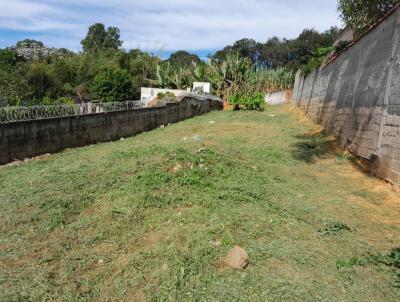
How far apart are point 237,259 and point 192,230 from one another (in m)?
0.99

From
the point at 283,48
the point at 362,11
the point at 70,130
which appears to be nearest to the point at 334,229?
the point at 70,130

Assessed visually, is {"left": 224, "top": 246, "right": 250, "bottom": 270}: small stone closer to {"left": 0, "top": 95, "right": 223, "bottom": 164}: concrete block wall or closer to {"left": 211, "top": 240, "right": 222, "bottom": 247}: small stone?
{"left": 211, "top": 240, "right": 222, "bottom": 247}: small stone

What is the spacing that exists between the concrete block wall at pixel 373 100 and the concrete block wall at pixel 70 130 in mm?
7421

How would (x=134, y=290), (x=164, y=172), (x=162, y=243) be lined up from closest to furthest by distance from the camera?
(x=134, y=290) → (x=162, y=243) → (x=164, y=172)

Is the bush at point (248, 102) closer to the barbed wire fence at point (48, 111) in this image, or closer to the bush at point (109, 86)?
the bush at point (109, 86)

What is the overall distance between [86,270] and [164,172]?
306 centimetres

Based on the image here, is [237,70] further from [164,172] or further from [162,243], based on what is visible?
[162,243]

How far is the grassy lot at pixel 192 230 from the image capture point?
3.85 m

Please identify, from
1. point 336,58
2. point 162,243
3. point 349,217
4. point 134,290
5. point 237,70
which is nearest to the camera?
Result: point 134,290

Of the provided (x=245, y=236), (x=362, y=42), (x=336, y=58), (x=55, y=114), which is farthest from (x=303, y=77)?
(x=245, y=236)

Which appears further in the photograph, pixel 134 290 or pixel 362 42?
pixel 362 42

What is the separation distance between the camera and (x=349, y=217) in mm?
5844

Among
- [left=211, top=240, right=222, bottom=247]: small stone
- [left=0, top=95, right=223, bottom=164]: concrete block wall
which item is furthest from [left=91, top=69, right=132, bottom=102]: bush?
[left=211, top=240, right=222, bottom=247]: small stone

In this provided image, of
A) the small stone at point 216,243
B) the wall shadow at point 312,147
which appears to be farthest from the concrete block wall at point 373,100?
the small stone at point 216,243
